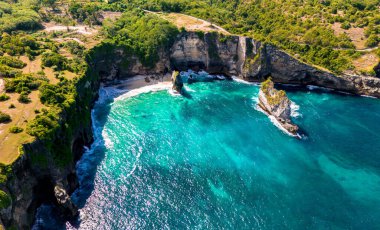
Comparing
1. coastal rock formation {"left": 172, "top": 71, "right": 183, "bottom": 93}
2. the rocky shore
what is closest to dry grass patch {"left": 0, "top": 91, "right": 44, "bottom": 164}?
the rocky shore

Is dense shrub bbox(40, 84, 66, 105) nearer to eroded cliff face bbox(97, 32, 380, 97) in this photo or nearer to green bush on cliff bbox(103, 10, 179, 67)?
Answer: eroded cliff face bbox(97, 32, 380, 97)

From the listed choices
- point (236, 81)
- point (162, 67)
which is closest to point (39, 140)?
point (162, 67)

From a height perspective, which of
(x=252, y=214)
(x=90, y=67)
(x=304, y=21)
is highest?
(x=304, y=21)

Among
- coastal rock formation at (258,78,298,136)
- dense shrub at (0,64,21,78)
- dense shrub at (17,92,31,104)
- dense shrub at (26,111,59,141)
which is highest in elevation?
dense shrub at (0,64,21,78)

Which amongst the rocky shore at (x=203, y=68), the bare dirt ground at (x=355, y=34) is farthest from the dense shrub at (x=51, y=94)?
the bare dirt ground at (x=355, y=34)

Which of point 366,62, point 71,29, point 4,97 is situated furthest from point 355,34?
point 4,97

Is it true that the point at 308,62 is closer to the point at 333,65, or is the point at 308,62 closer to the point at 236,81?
the point at 333,65

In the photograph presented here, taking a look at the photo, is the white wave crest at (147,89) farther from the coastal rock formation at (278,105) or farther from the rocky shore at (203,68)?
the coastal rock formation at (278,105)
